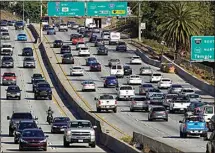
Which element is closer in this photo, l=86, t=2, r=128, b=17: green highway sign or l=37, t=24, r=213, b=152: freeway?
l=37, t=24, r=213, b=152: freeway

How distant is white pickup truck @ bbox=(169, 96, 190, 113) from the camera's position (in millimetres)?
75312

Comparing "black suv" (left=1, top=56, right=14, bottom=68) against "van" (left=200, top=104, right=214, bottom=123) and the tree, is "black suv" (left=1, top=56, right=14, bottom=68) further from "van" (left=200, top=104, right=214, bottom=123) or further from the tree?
"van" (left=200, top=104, right=214, bottom=123)

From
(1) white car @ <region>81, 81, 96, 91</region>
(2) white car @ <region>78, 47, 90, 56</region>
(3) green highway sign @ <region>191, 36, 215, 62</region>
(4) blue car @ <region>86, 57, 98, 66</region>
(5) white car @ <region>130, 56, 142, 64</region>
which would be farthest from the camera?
(2) white car @ <region>78, 47, 90, 56</region>

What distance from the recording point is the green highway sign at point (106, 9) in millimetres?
110812

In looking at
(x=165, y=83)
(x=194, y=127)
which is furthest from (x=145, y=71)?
(x=194, y=127)

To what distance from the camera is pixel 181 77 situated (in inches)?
4090

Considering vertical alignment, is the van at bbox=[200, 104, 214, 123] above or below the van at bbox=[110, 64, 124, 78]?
above

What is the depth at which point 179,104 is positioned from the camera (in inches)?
2985

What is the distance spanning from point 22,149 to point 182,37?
69620mm

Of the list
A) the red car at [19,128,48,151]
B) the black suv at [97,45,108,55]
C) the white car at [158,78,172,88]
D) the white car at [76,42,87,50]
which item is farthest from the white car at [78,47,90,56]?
the red car at [19,128,48,151]

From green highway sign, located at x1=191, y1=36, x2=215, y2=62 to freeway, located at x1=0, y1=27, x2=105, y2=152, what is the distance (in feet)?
40.3

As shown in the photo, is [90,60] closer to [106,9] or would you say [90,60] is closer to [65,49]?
[106,9]

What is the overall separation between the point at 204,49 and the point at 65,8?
48.3 meters

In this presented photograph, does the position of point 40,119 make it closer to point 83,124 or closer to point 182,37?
point 83,124
